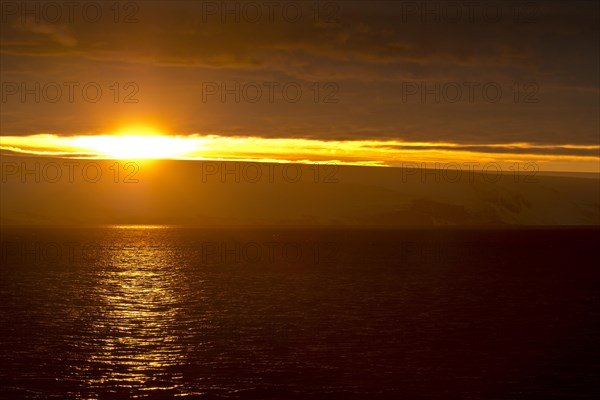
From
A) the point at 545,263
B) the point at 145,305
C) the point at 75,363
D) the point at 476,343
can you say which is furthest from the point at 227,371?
the point at 545,263

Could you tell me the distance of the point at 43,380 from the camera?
5325 cm

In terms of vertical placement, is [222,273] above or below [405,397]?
above

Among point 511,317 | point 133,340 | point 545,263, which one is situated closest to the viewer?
point 133,340

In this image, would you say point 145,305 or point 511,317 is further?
point 145,305

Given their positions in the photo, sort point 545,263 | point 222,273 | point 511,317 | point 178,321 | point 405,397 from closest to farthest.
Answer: point 405,397 < point 178,321 < point 511,317 < point 222,273 < point 545,263

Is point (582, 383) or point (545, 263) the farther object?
point (545, 263)

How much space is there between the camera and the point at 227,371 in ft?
187

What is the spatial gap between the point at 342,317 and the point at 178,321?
59.3 feet

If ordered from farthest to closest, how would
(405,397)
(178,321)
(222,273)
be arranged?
(222,273), (178,321), (405,397)

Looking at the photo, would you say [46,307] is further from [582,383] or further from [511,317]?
[582,383]

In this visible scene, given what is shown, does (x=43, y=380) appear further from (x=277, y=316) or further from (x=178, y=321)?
(x=277, y=316)

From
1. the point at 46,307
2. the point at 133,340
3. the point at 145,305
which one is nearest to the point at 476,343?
the point at 133,340

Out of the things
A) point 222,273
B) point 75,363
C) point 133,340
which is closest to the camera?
point 75,363

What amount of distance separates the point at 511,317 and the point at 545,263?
113 m
